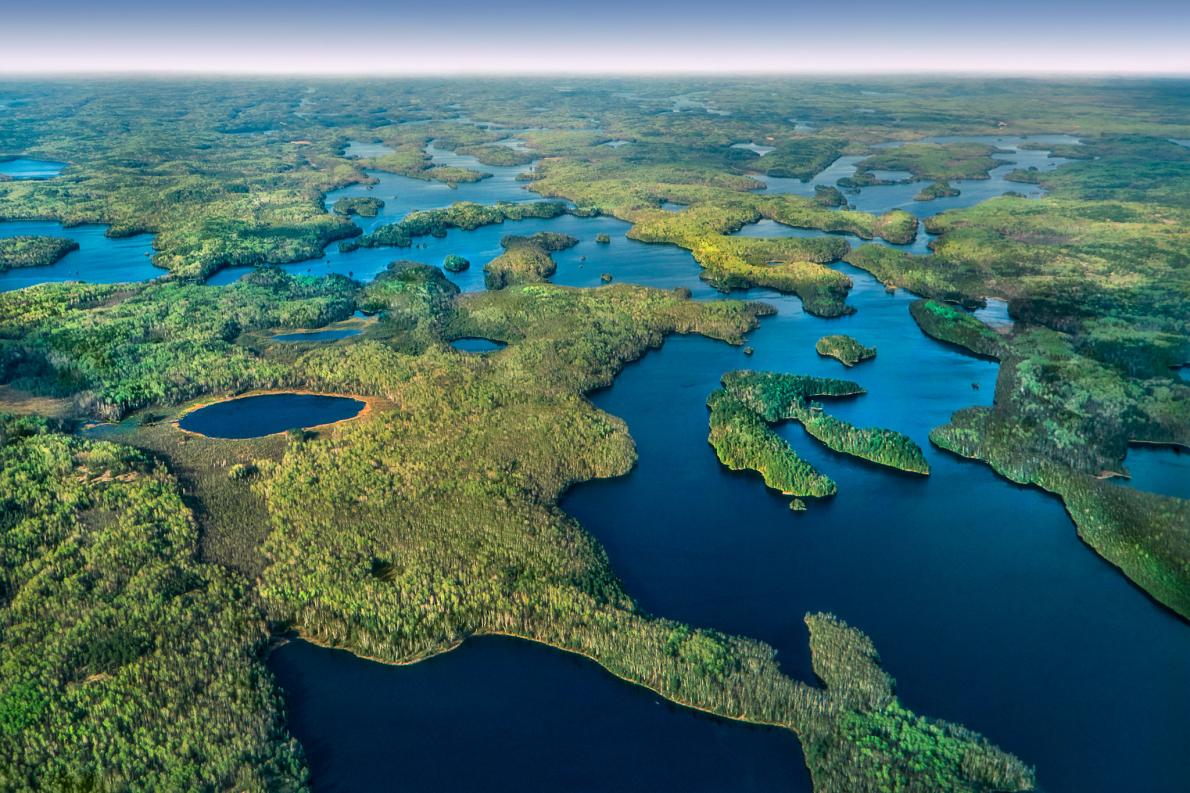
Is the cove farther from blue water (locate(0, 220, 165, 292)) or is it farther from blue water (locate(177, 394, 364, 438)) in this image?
blue water (locate(0, 220, 165, 292))

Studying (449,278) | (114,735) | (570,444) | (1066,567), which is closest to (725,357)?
(570,444)

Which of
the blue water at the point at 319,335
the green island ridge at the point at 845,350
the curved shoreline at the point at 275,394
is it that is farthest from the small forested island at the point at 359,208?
the green island ridge at the point at 845,350

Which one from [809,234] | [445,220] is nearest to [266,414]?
[445,220]

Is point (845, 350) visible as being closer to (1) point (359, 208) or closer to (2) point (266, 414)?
(2) point (266, 414)

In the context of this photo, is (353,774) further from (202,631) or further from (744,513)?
(744,513)

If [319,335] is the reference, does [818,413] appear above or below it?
below

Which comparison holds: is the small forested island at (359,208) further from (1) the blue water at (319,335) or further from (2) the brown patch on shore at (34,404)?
(2) the brown patch on shore at (34,404)
